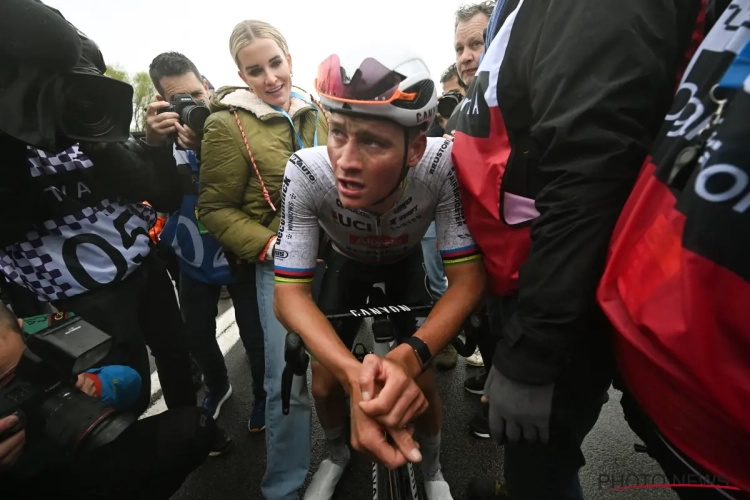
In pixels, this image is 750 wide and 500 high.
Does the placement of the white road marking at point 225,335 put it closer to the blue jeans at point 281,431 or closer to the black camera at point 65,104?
the blue jeans at point 281,431

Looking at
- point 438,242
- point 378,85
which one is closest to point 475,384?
point 438,242

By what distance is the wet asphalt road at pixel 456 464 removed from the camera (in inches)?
86.8

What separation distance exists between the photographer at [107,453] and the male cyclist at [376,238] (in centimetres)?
63

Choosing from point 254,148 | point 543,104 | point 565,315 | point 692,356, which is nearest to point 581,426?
point 565,315

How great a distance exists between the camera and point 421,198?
167 centimetres

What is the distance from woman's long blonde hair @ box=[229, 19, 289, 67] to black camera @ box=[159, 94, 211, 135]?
15.7 inches

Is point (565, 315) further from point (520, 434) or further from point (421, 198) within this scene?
point (421, 198)

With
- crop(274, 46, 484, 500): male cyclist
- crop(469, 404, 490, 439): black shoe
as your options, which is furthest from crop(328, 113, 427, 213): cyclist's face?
crop(469, 404, 490, 439): black shoe

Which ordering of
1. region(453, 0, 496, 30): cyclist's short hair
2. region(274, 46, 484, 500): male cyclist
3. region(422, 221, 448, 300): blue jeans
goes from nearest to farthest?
region(274, 46, 484, 500): male cyclist
region(453, 0, 496, 30): cyclist's short hair
region(422, 221, 448, 300): blue jeans

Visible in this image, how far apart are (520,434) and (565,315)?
0.44 m

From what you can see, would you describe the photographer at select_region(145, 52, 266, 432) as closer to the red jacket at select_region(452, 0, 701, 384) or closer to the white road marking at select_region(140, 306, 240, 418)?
the white road marking at select_region(140, 306, 240, 418)

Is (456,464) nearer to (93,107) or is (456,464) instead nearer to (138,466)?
(138,466)

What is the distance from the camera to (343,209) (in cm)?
171

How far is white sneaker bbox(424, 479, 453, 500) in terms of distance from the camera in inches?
80.7
